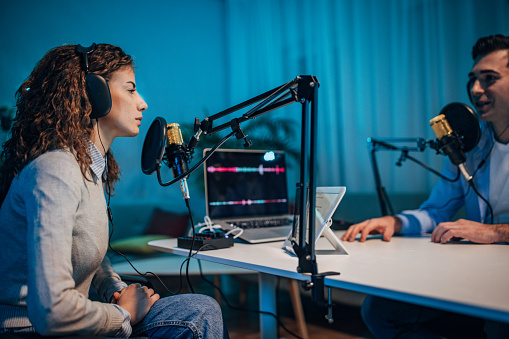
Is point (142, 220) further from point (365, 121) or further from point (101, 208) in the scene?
point (101, 208)

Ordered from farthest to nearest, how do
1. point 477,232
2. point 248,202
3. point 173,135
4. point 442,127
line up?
point 248,202
point 442,127
point 477,232
point 173,135

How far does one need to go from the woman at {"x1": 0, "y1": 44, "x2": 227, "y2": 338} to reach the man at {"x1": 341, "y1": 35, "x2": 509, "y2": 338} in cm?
65

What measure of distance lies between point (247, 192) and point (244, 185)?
0.04 meters

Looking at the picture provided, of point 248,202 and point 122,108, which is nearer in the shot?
point 122,108

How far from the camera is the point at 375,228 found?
1.50m

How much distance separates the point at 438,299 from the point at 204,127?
640mm

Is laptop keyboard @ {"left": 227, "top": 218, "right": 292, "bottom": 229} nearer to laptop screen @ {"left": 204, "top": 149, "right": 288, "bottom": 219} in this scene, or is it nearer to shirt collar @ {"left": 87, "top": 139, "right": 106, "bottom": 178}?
laptop screen @ {"left": 204, "top": 149, "right": 288, "bottom": 219}

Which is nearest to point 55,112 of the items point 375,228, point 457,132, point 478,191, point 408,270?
point 408,270

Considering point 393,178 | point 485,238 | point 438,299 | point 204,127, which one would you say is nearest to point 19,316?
point 204,127

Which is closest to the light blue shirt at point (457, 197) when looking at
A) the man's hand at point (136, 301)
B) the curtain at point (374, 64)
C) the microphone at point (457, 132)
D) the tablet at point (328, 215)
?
the microphone at point (457, 132)

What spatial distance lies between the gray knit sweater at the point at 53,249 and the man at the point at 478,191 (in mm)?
894

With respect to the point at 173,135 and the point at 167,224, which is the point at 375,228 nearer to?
the point at 173,135

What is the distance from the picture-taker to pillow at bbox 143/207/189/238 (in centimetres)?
335

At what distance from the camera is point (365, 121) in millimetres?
2771
